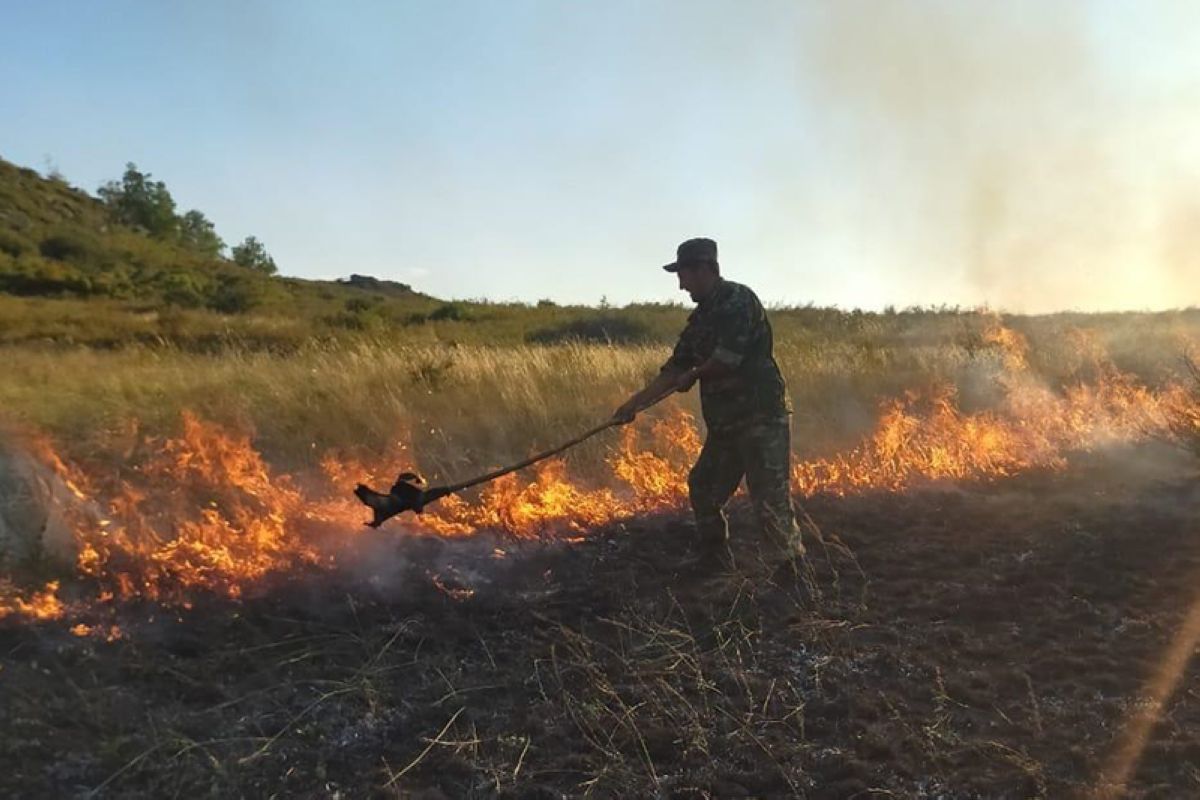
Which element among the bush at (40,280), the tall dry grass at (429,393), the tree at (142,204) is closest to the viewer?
the tall dry grass at (429,393)

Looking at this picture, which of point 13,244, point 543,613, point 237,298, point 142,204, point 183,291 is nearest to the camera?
point 543,613

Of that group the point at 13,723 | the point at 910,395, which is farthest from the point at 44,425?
the point at 910,395

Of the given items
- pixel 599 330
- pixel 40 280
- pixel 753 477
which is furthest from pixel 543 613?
pixel 40 280

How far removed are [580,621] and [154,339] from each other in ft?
52.0

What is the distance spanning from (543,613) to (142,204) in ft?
171

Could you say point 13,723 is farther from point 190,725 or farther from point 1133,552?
point 1133,552

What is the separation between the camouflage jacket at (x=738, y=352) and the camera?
550 centimetres

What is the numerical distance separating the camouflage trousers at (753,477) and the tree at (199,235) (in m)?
52.5

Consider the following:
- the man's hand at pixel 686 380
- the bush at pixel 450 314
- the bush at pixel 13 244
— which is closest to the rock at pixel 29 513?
the man's hand at pixel 686 380

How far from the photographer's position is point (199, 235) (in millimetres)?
57938

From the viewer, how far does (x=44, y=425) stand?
6.56 m

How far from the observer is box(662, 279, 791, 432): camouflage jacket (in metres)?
5.50

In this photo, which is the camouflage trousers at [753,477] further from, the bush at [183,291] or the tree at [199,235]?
the tree at [199,235]

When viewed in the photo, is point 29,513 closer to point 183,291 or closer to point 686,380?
point 686,380
